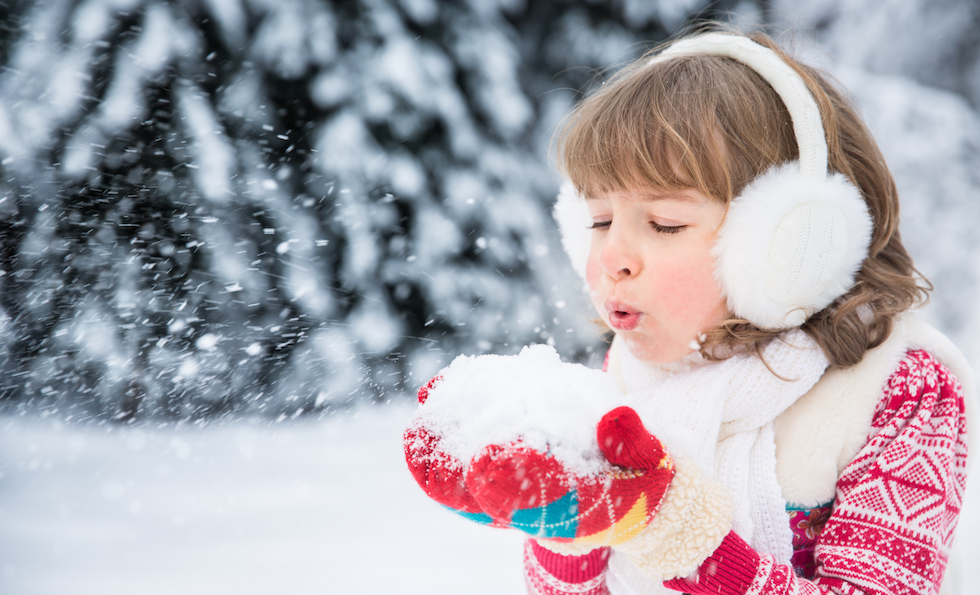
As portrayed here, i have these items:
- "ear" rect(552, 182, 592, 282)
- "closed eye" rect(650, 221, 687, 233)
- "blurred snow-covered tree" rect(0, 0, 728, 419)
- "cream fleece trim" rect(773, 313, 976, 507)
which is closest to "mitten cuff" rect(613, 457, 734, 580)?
"cream fleece trim" rect(773, 313, 976, 507)

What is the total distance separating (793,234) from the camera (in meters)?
0.83

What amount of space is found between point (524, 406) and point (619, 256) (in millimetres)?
340

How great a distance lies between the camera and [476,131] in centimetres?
224

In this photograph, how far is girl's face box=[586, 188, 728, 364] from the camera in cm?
85

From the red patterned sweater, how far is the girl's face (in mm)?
300

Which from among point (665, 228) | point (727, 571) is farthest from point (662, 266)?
point (727, 571)

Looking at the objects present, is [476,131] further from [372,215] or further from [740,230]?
[740,230]

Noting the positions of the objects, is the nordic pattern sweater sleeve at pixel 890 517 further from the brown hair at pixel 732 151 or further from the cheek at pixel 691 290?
the cheek at pixel 691 290

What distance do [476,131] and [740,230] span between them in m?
1.59

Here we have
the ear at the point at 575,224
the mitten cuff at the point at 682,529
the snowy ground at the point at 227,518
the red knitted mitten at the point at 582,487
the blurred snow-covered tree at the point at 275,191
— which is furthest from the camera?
the blurred snow-covered tree at the point at 275,191

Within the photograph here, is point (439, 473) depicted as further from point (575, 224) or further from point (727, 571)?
point (575, 224)

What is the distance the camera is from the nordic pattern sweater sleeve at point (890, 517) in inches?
29.6

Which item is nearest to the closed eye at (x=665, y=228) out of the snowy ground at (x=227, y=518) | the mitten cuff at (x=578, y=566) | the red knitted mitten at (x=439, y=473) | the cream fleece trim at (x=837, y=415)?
the cream fleece trim at (x=837, y=415)

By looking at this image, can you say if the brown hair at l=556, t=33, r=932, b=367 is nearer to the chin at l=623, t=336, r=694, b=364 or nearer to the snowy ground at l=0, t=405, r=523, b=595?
the chin at l=623, t=336, r=694, b=364
